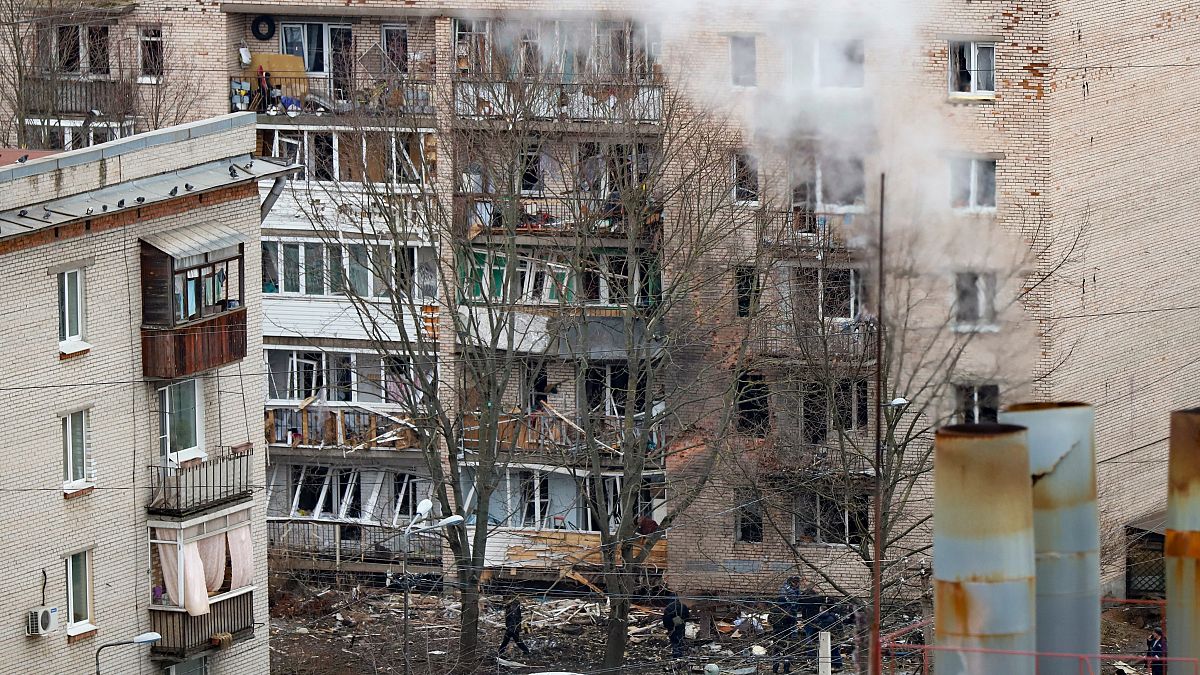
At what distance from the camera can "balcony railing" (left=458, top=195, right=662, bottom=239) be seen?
56.2 m

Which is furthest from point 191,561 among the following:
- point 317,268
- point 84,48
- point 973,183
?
point 84,48

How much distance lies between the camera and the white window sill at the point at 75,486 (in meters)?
42.4

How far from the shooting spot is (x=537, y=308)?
58.5 meters

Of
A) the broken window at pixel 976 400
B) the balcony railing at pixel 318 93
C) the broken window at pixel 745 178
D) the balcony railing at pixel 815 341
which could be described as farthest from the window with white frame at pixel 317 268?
the broken window at pixel 976 400

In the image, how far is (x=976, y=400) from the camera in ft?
153

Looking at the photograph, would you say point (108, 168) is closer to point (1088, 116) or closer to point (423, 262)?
point (423, 262)

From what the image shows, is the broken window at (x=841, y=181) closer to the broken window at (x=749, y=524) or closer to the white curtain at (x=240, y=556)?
the broken window at (x=749, y=524)

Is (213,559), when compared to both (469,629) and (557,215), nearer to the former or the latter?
(469,629)

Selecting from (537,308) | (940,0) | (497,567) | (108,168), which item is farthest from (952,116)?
(108,168)

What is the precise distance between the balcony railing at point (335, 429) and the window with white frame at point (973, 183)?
13.8 meters

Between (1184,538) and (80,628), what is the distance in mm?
19192

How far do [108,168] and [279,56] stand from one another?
17.7 meters

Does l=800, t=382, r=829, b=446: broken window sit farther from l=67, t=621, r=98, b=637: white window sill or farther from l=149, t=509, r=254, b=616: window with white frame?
l=67, t=621, r=98, b=637: white window sill

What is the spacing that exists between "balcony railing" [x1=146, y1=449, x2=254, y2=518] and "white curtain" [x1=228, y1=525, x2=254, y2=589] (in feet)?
2.17
